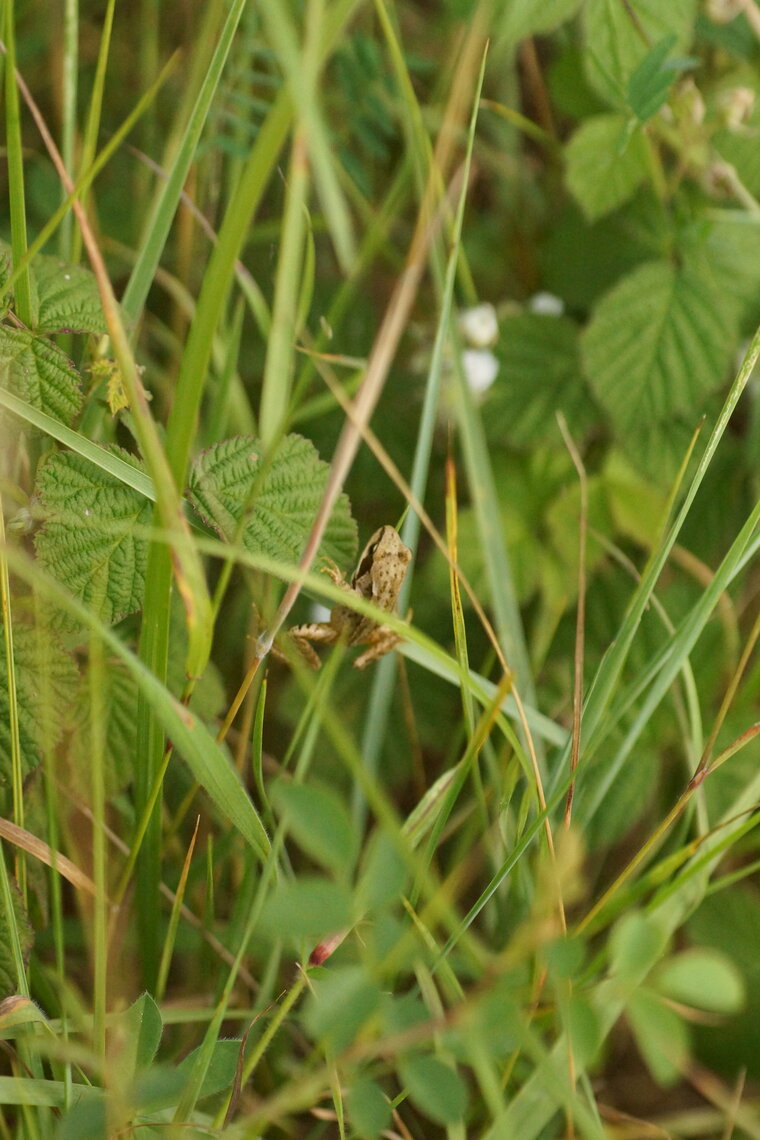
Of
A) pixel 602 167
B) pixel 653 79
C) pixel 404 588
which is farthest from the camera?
pixel 602 167

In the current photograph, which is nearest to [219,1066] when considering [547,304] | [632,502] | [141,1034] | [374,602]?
[141,1034]

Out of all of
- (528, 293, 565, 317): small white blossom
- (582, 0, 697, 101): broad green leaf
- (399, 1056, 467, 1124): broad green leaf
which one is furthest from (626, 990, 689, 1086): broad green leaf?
(528, 293, 565, 317): small white blossom

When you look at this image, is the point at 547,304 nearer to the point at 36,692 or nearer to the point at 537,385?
the point at 537,385

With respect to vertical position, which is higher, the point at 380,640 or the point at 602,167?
the point at 602,167

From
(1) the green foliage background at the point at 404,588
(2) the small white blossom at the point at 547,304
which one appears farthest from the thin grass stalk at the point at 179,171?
(2) the small white blossom at the point at 547,304

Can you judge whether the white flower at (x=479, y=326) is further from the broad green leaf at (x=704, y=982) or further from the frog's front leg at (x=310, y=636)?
the broad green leaf at (x=704, y=982)
